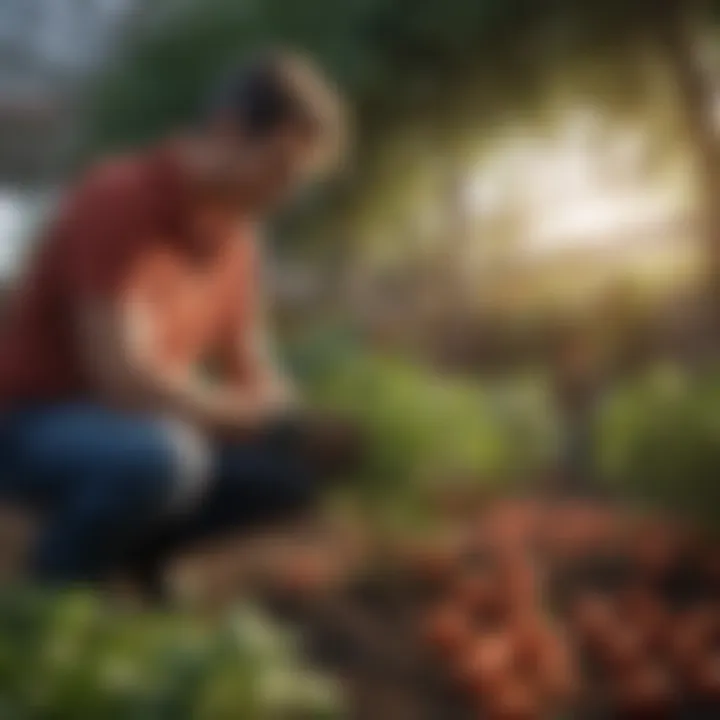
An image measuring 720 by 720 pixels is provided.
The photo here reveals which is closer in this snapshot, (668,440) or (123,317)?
(123,317)

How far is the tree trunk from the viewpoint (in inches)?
72.7

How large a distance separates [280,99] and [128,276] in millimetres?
251

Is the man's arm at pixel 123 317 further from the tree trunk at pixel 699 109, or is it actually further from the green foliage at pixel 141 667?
the tree trunk at pixel 699 109

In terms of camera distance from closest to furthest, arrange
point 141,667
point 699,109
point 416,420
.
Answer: point 141,667 → point 416,420 → point 699,109

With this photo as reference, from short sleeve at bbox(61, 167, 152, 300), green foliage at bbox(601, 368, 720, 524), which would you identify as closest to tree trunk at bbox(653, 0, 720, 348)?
green foliage at bbox(601, 368, 720, 524)

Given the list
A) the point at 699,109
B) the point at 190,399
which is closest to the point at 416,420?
the point at 190,399

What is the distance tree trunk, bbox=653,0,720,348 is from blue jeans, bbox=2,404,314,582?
569 mm

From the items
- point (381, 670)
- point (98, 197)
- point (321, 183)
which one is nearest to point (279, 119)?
point (321, 183)

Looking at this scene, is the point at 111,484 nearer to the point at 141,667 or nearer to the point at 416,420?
the point at 141,667

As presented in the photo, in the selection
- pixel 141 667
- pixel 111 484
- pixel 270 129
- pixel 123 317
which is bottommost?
pixel 141 667

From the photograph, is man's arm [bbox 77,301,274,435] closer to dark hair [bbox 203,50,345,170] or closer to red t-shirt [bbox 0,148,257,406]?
red t-shirt [bbox 0,148,257,406]

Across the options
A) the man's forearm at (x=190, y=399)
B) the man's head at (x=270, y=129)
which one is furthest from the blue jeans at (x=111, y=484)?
the man's head at (x=270, y=129)

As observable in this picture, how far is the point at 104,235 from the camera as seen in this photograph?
66.6 inches

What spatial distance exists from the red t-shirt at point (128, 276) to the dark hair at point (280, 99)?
9 cm
